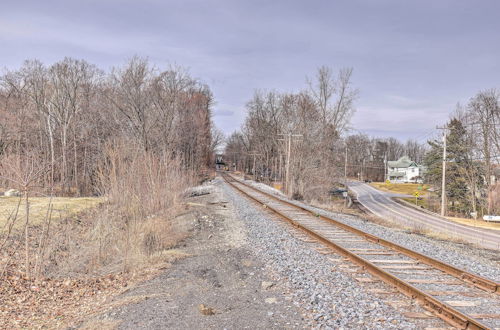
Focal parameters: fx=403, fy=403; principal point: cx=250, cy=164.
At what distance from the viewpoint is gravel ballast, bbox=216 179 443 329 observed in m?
5.07

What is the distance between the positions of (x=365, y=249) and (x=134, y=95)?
27.3 metres

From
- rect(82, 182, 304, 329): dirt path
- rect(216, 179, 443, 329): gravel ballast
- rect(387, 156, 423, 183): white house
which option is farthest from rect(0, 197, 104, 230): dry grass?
rect(387, 156, 423, 183): white house

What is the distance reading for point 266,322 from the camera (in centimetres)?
511

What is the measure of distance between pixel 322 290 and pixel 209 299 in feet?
5.78

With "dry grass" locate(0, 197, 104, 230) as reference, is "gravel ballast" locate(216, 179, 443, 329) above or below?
above

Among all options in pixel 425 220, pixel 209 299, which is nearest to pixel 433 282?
pixel 209 299

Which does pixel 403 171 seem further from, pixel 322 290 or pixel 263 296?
pixel 263 296

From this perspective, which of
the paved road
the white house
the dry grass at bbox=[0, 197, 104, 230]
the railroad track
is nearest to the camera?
the railroad track

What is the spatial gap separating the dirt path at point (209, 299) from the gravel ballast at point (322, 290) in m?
0.26

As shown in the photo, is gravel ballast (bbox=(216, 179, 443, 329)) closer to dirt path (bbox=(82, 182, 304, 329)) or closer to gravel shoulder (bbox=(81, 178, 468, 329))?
gravel shoulder (bbox=(81, 178, 468, 329))

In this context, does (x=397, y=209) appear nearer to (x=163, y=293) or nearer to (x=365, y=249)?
(x=365, y=249)

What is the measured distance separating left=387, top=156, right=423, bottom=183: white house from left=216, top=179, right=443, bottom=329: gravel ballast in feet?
412

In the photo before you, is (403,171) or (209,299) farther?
(403,171)

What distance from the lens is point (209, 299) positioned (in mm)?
6168
